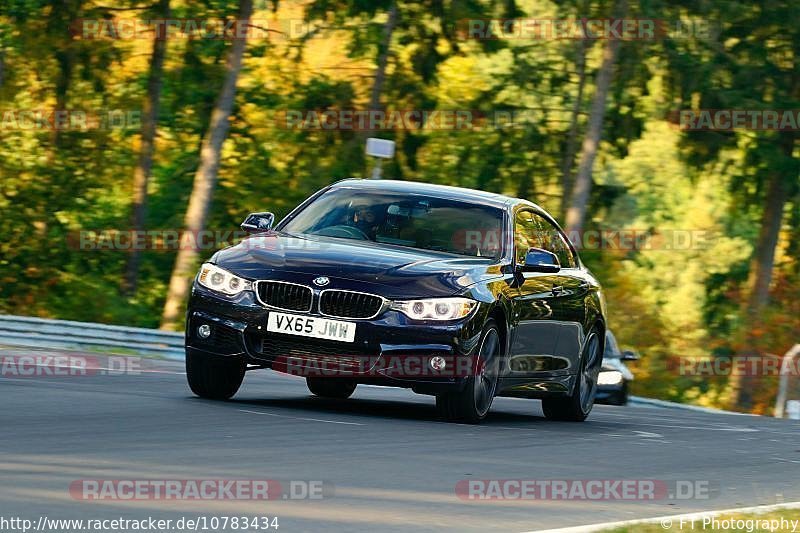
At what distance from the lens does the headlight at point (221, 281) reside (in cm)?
1198

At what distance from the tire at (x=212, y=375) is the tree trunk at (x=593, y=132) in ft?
81.6

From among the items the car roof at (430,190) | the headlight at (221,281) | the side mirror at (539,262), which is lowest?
the headlight at (221,281)

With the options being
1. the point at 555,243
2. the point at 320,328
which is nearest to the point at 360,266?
the point at 320,328

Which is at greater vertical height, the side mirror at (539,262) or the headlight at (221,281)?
the side mirror at (539,262)

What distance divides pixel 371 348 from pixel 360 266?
575 mm

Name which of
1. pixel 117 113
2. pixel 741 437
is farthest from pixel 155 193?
pixel 741 437

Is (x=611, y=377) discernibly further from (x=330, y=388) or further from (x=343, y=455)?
(x=343, y=455)

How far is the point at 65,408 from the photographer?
11.6 meters

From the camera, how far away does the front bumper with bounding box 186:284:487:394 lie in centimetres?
1176

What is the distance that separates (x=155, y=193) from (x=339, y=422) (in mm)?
35367

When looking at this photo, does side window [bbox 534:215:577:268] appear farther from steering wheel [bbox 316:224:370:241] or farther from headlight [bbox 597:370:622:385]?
headlight [bbox 597:370:622:385]

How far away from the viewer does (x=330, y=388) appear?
15.1 m

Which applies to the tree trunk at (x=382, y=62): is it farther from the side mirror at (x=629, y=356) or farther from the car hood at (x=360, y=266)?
the car hood at (x=360, y=266)

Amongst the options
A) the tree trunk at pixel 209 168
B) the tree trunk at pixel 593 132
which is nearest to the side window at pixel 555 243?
the tree trunk at pixel 209 168
